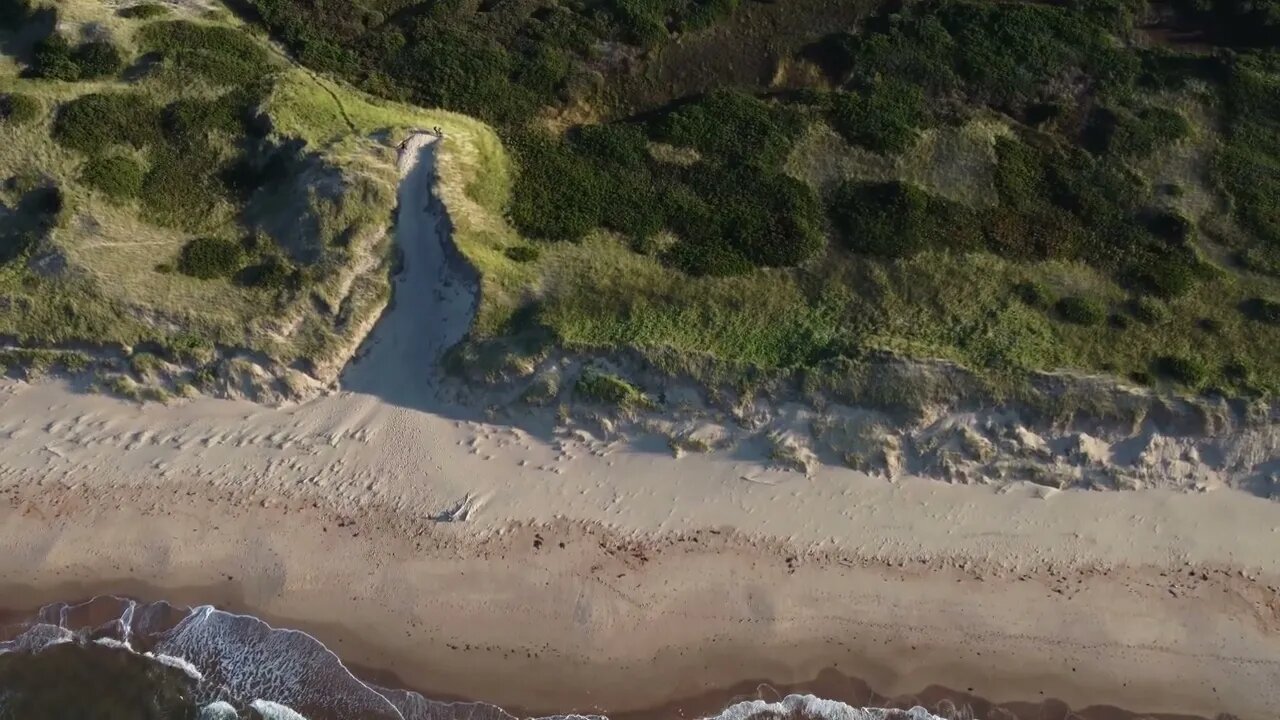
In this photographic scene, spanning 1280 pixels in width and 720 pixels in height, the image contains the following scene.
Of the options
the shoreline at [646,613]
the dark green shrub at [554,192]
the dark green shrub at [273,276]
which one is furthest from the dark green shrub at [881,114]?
the dark green shrub at [273,276]

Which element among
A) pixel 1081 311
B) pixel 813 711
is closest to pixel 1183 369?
pixel 1081 311

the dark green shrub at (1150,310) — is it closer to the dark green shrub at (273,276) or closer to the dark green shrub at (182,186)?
the dark green shrub at (273,276)

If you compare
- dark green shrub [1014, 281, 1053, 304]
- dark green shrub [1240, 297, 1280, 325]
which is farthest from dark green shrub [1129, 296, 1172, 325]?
dark green shrub [1014, 281, 1053, 304]

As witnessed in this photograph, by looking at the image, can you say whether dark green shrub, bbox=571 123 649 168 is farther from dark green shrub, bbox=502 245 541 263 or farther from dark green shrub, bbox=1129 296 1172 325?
dark green shrub, bbox=1129 296 1172 325

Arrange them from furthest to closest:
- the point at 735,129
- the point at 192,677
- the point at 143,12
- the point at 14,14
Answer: the point at 143,12, the point at 14,14, the point at 735,129, the point at 192,677

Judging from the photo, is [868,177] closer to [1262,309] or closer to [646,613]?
[1262,309]

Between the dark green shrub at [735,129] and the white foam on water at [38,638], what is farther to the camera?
the dark green shrub at [735,129]
